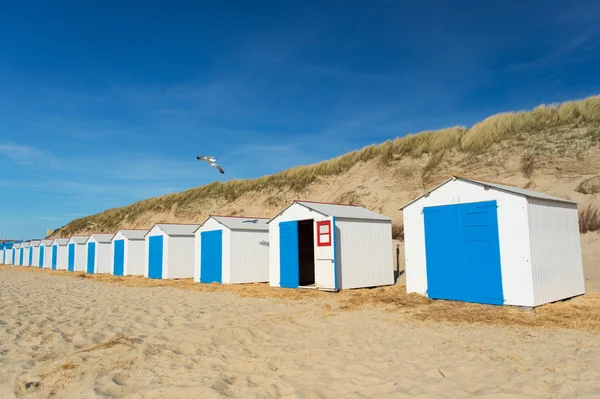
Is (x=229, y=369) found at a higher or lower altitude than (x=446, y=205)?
lower

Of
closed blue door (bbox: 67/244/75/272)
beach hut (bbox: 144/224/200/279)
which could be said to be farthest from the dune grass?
beach hut (bbox: 144/224/200/279)

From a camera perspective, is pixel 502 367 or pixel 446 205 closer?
pixel 502 367

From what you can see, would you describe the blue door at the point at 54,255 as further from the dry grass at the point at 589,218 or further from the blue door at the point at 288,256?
the dry grass at the point at 589,218

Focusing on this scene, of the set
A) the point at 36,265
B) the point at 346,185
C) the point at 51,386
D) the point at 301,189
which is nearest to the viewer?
the point at 51,386

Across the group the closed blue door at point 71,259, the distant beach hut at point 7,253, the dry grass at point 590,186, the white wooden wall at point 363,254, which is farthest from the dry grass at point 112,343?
the distant beach hut at point 7,253

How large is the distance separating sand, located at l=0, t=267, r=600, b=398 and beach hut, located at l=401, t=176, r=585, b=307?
2369 mm

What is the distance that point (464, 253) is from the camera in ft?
33.9

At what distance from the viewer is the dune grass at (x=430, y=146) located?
835 inches

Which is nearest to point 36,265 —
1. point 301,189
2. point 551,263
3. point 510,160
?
point 301,189

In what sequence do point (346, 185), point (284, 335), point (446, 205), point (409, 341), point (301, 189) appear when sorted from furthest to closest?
point (301, 189)
point (346, 185)
point (446, 205)
point (284, 335)
point (409, 341)

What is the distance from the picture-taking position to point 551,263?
10000 millimetres

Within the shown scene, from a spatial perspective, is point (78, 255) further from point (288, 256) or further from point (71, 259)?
point (288, 256)

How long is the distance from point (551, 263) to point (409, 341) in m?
5.35

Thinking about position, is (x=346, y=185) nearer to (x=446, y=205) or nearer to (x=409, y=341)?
(x=446, y=205)
